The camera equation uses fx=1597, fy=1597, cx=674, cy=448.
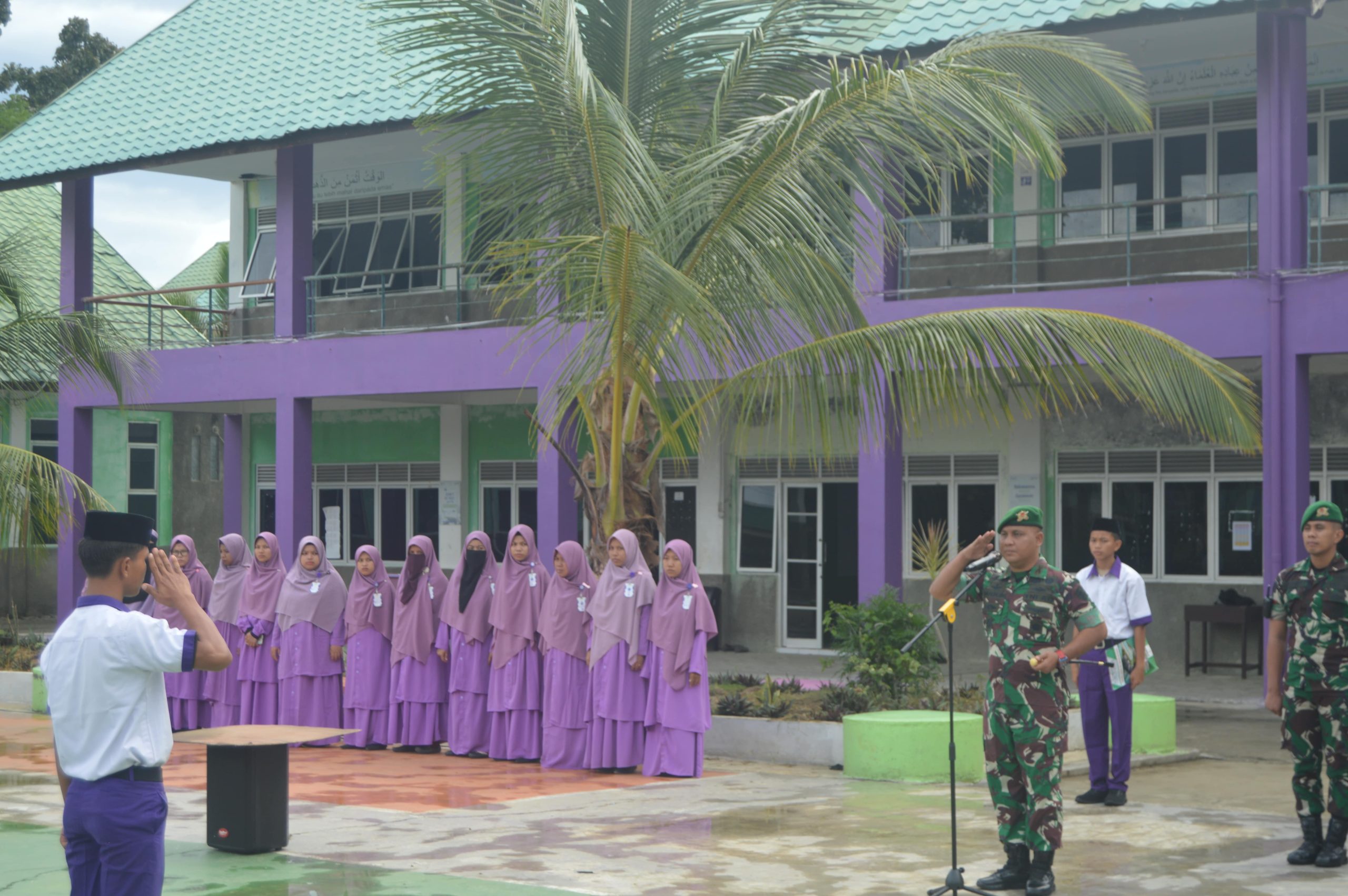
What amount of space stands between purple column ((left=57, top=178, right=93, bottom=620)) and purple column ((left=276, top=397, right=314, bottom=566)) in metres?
2.98

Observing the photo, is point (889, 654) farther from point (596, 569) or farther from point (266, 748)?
point (266, 748)

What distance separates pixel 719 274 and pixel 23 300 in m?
8.31

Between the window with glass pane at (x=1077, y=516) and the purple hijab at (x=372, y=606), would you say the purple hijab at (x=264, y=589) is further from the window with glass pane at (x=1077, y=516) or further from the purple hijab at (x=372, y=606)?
the window with glass pane at (x=1077, y=516)

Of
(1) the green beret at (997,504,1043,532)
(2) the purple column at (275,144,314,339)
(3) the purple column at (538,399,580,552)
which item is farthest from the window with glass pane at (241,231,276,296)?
(1) the green beret at (997,504,1043,532)

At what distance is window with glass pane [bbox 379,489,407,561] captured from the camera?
2222cm

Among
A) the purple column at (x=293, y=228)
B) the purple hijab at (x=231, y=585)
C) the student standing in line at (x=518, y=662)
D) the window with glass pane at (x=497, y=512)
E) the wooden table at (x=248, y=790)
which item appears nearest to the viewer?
the wooden table at (x=248, y=790)

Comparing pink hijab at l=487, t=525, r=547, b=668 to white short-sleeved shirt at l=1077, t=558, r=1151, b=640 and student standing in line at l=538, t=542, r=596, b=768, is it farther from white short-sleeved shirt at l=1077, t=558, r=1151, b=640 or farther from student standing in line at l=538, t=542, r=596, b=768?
white short-sleeved shirt at l=1077, t=558, r=1151, b=640

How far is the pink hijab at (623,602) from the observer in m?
10.9

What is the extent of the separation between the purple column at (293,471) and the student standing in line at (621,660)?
25.5 feet

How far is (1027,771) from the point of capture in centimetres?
662

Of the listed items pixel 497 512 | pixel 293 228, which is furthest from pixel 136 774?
pixel 497 512

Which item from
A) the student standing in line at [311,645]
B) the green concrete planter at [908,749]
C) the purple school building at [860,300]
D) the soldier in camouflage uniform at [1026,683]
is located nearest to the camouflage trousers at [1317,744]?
the soldier in camouflage uniform at [1026,683]

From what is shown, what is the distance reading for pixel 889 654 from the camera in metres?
11.6

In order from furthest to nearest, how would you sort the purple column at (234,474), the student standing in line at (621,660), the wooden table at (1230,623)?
the purple column at (234,474), the wooden table at (1230,623), the student standing in line at (621,660)
